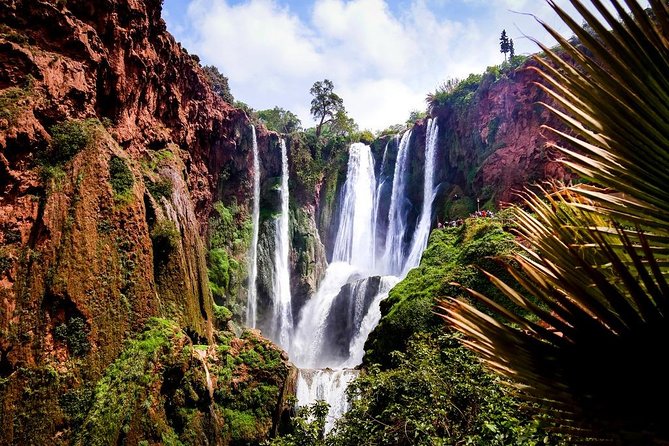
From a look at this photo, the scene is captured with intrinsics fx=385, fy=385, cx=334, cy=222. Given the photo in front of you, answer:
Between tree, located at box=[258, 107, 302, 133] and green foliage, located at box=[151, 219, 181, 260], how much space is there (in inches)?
1433

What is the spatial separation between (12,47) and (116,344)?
864cm

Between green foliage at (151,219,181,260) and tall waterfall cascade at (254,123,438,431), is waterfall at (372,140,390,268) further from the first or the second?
green foliage at (151,219,181,260)

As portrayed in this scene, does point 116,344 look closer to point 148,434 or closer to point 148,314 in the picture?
point 148,314

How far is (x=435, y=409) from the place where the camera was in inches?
213

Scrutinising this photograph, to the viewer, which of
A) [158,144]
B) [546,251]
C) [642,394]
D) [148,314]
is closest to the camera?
[642,394]

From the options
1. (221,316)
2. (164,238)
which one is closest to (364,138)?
(221,316)

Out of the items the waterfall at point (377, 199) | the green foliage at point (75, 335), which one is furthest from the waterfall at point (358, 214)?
the green foliage at point (75, 335)

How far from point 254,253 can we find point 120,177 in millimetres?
16237

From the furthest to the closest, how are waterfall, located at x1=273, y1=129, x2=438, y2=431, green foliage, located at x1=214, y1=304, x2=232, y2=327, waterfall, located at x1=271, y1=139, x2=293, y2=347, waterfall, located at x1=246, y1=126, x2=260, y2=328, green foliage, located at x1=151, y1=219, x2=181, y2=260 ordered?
1. waterfall, located at x1=271, y1=139, x2=293, y2=347
2. waterfall, located at x1=246, y1=126, x2=260, y2=328
3. waterfall, located at x1=273, y1=129, x2=438, y2=431
4. green foliage, located at x1=214, y1=304, x2=232, y2=327
5. green foliage, located at x1=151, y1=219, x2=181, y2=260

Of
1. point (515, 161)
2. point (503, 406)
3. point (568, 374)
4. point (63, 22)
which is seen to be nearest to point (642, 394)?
point (568, 374)

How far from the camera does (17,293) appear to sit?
30.7ft

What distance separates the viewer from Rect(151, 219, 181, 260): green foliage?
13.3m

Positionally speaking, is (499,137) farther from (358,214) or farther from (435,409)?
(435,409)

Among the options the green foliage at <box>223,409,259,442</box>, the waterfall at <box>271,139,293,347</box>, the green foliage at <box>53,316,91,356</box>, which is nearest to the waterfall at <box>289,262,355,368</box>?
the waterfall at <box>271,139,293,347</box>
